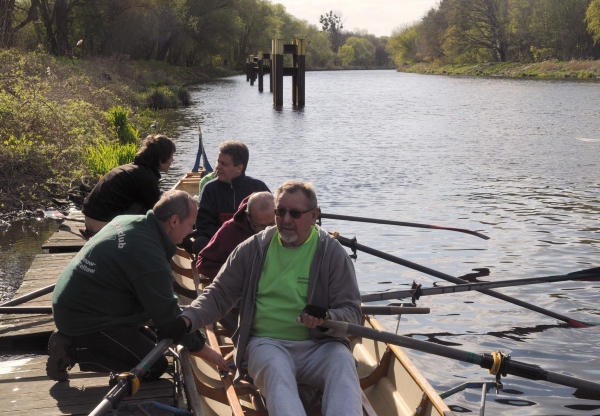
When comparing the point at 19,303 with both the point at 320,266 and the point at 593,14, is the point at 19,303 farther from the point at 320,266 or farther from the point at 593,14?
the point at 593,14

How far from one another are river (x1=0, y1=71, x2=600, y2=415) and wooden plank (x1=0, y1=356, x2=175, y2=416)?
299cm

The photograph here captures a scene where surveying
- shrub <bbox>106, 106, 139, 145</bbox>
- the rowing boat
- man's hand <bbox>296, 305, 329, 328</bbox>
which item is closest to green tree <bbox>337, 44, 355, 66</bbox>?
shrub <bbox>106, 106, 139, 145</bbox>

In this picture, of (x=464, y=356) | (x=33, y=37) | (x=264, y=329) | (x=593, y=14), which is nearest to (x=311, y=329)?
(x=264, y=329)

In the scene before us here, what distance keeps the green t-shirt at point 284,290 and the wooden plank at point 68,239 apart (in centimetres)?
560

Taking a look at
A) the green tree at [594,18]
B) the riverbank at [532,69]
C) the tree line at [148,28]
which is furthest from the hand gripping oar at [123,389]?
the green tree at [594,18]

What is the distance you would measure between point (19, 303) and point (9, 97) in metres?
9.11

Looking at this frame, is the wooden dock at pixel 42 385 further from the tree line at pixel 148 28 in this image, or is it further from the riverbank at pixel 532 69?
the riverbank at pixel 532 69

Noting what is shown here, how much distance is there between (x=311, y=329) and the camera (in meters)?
4.77

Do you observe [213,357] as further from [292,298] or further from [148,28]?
[148,28]

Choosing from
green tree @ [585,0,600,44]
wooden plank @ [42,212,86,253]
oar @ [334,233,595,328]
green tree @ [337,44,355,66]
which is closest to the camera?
oar @ [334,233,595,328]

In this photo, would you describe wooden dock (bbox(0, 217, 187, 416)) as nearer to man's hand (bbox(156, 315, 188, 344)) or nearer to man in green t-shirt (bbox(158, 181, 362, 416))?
man's hand (bbox(156, 315, 188, 344))

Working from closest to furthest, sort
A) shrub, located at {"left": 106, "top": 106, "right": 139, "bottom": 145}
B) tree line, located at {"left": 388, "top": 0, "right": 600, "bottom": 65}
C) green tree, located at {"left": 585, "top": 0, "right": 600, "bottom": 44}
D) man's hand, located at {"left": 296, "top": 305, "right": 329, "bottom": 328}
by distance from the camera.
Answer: man's hand, located at {"left": 296, "top": 305, "right": 329, "bottom": 328} < shrub, located at {"left": 106, "top": 106, "right": 139, "bottom": 145} < green tree, located at {"left": 585, "top": 0, "right": 600, "bottom": 44} < tree line, located at {"left": 388, "top": 0, "right": 600, "bottom": 65}

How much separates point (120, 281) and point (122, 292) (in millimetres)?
129

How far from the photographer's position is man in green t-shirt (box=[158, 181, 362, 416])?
4.62 metres
